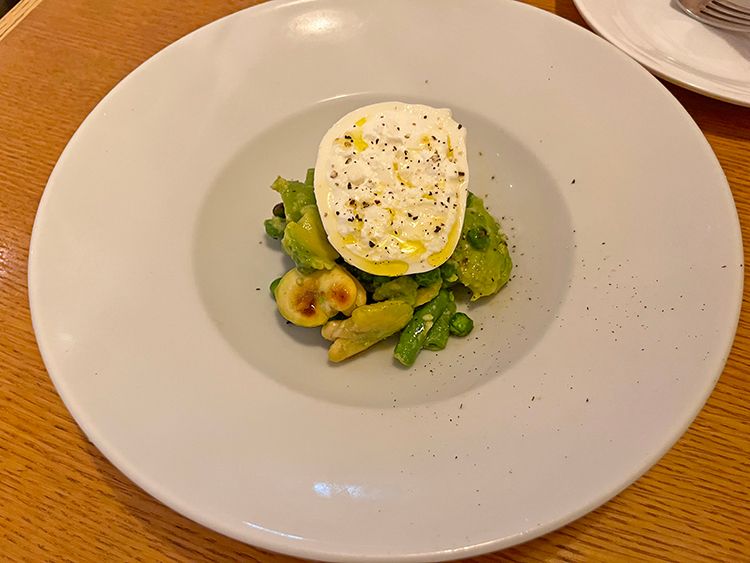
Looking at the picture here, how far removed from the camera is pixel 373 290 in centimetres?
160

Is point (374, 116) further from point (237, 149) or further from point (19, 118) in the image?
point (19, 118)

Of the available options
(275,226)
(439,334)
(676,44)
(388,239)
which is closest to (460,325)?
(439,334)

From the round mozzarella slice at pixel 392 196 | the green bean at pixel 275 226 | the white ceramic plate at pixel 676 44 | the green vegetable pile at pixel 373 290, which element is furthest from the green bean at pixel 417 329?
the white ceramic plate at pixel 676 44

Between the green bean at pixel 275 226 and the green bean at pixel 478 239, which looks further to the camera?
the green bean at pixel 275 226

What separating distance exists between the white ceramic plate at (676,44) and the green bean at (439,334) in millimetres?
927

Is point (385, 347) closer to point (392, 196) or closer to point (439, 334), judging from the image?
point (439, 334)

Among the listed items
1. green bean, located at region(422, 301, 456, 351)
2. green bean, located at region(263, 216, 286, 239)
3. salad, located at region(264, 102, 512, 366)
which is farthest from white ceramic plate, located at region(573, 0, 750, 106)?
green bean, located at region(263, 216, 286, 239)

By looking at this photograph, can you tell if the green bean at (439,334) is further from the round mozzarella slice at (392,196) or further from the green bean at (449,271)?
the round mozzarella slice at (392,196)

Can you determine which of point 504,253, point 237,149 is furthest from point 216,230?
point 504,253

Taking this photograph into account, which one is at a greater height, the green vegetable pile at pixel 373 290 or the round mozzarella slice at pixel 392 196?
the round mozzarella slice at pixel 392 196

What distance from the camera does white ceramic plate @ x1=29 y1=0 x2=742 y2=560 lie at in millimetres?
1132

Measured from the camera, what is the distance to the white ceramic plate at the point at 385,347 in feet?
3.71

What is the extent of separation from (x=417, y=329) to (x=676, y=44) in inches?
48.0

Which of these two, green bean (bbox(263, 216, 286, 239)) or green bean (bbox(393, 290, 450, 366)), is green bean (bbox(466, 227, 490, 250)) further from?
green bean (bbox(263, 216, 286, 239))
